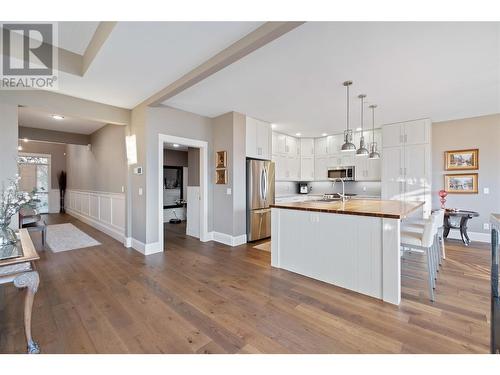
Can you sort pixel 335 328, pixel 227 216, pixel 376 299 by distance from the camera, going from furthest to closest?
1. pixel 227 216
2. pixel 376 299
3. pixel 335 328

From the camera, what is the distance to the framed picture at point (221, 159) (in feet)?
14.9

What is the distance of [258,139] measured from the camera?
5012 mm

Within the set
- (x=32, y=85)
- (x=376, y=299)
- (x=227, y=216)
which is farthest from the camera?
(x=227, y=216)

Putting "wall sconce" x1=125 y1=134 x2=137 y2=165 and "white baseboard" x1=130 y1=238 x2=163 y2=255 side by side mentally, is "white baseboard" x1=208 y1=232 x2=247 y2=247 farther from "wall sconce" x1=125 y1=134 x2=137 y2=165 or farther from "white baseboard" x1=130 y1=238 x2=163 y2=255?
"wall sconce" x1=125 y1=134 x2=137 y2=165

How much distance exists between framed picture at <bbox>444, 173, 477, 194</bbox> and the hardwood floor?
208cm

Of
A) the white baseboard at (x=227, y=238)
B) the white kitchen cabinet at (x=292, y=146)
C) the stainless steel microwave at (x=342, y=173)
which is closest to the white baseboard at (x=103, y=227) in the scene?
the white baseboard at (x=227, y=238)

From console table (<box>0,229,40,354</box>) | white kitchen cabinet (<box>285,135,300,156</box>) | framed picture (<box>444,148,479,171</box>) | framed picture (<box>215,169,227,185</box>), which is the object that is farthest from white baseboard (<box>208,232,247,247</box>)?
framed picture (<box>444,148,479,171</box>)

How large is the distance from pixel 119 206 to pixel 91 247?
2.95 feet

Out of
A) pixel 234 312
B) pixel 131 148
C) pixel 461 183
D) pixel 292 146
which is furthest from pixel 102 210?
pixel 461 183

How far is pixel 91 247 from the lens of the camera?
4254 mm

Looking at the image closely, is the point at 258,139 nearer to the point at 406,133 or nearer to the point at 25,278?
the point at 406,133
